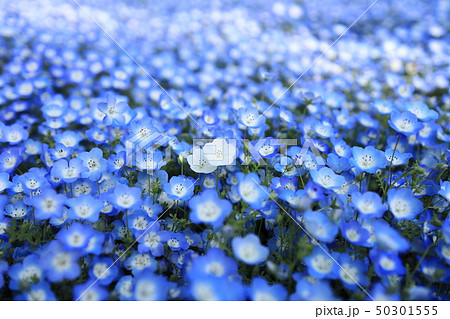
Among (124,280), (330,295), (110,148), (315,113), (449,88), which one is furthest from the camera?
(449,88)

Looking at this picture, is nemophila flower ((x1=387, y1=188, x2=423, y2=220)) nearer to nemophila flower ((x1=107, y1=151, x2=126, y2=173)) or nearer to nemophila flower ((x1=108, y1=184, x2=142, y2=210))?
nemophila flower ((x1=108, y1=184, x2=142, y2=210))

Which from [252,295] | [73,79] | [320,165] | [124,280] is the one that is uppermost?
[320,165]

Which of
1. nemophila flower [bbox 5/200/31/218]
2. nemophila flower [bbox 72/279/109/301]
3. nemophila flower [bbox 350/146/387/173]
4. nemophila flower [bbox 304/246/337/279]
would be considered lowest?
nemophila flower [bbox 5/200/31/218]

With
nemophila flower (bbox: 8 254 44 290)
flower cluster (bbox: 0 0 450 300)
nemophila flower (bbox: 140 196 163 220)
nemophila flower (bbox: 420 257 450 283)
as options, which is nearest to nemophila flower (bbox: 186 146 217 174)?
flower cluster (bbox: 0 0 450 300)

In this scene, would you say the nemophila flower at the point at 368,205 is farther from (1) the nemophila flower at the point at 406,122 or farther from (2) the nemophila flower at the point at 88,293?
(2) the nemophila flower at the point at 88,293

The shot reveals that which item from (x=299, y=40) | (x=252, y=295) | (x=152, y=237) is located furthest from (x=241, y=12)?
(x=252, y=295)
